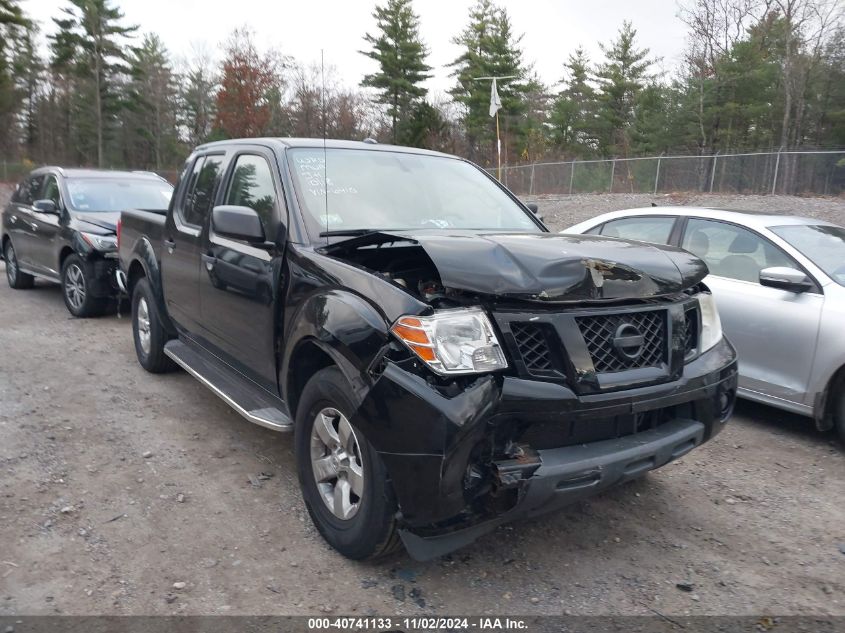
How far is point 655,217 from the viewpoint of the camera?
246 inches

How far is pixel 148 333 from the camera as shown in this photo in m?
5.97

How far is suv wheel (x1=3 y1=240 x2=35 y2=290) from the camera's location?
1052 cm

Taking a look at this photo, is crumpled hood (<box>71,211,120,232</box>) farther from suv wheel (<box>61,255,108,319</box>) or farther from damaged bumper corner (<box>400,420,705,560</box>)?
damaged bumper corner (<box>400,420,705,560</box>)

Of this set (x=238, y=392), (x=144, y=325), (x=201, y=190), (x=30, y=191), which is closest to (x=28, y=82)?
(x=30, y=191)

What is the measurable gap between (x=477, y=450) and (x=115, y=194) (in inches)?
314

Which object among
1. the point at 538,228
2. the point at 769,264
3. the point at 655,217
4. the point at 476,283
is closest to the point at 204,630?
the point at 476,283

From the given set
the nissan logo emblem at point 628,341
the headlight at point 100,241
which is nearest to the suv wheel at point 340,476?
the nissan logo emblem at point 628,341

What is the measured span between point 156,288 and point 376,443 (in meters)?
3.52

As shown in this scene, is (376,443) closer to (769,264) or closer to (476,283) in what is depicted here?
(476,283)

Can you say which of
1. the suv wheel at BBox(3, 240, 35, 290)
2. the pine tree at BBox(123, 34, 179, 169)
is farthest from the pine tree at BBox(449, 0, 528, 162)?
the suv wheel at BBox(3, 240, 35, 290)

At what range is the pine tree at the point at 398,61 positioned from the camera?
4119 cm

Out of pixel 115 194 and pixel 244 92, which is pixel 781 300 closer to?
pixel 115 194

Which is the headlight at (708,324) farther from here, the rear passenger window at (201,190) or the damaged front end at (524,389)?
the rear passenger window at (201,190)

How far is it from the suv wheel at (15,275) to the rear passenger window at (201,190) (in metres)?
6.76
